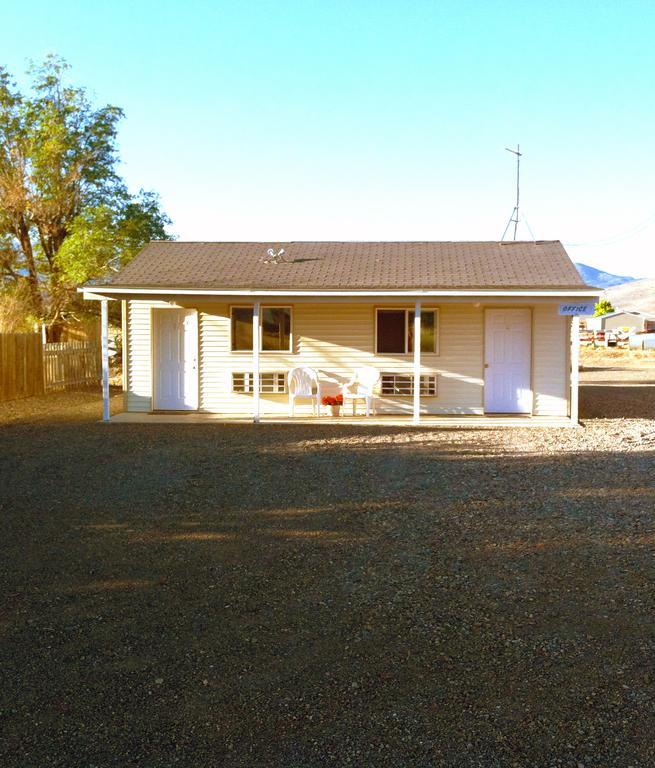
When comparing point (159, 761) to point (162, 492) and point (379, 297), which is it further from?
point (379, 297)

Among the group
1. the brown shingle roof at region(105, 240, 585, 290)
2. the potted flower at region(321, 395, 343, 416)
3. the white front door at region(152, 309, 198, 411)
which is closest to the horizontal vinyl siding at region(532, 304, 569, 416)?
the brown shingle roof at region(105, 240, 585, 290)

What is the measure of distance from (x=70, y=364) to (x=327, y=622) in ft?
61.7

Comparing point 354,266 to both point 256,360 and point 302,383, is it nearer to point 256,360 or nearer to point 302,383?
point 302,383

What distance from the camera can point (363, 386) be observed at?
15.7m

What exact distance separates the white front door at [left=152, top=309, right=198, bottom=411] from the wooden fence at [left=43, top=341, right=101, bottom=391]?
5486 millimetres

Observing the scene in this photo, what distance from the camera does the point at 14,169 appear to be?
71.5 feet

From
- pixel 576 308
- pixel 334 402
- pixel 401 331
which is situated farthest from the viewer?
pixel 401 331

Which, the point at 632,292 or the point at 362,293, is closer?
the point at 362,293

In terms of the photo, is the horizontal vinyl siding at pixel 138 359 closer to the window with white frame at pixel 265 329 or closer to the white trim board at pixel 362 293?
the white trim board at pixel 362 293

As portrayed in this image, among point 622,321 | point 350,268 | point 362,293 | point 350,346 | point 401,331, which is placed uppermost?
point 622,321

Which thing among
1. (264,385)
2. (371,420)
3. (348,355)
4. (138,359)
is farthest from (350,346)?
(138,359)

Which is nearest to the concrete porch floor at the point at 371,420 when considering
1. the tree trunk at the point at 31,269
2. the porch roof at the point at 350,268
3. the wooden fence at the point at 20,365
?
the porch roof at the point at 350,268

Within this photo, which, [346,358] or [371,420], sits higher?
[346,358]

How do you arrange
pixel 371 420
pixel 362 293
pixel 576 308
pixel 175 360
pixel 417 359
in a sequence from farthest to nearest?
pixel 175 360
pixel 371 420
pixel 417 359
pixel 362 293
pixel 576 308
